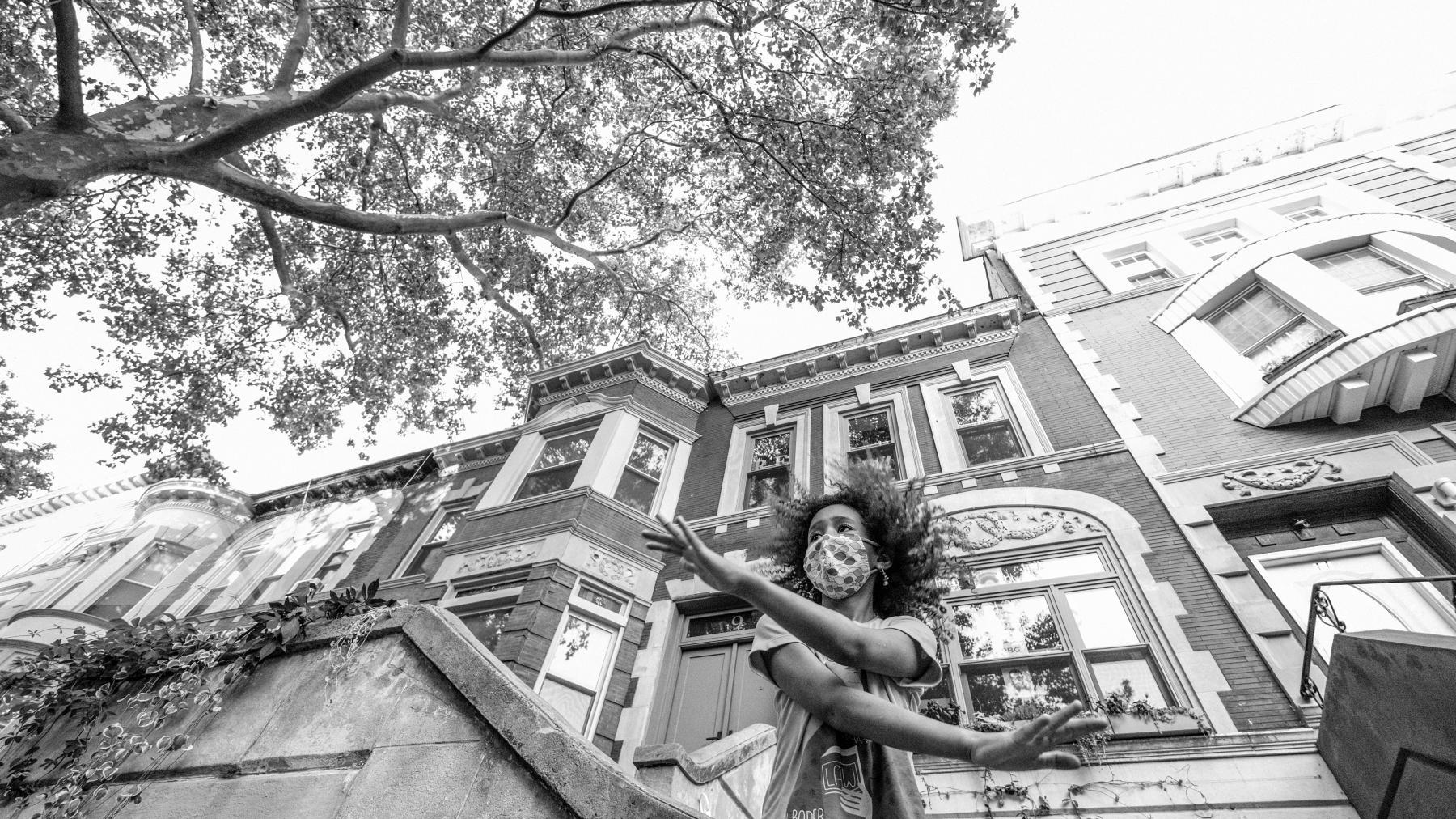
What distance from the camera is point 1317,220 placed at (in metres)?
10.3

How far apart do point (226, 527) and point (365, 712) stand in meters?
20.4

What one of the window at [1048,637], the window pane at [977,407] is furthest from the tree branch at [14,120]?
the window pane at [977,407]

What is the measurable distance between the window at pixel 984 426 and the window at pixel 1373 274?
5569 mm

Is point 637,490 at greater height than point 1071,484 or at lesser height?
greater

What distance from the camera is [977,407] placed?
10992 millimetres

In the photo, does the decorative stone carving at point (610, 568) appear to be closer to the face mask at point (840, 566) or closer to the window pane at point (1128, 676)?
the window pane at point (1128, 676)

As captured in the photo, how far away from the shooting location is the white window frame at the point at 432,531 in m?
13.7

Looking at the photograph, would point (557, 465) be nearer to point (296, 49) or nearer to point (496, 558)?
point (496, 558)

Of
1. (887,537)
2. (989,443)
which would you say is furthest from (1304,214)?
(887,537)

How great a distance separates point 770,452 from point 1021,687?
6144mm

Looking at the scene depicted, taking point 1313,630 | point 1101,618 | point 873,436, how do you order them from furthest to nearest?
1. point 873,436
2. point 1101,618
3. point 1313,630

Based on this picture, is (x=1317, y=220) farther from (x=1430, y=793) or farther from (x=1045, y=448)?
(x=1430, y=793)

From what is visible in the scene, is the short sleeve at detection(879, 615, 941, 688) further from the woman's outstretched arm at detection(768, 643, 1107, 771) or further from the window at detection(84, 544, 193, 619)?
the window at detection(84, 544, 193, 619)

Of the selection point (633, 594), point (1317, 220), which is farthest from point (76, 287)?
point (1317, 220)
